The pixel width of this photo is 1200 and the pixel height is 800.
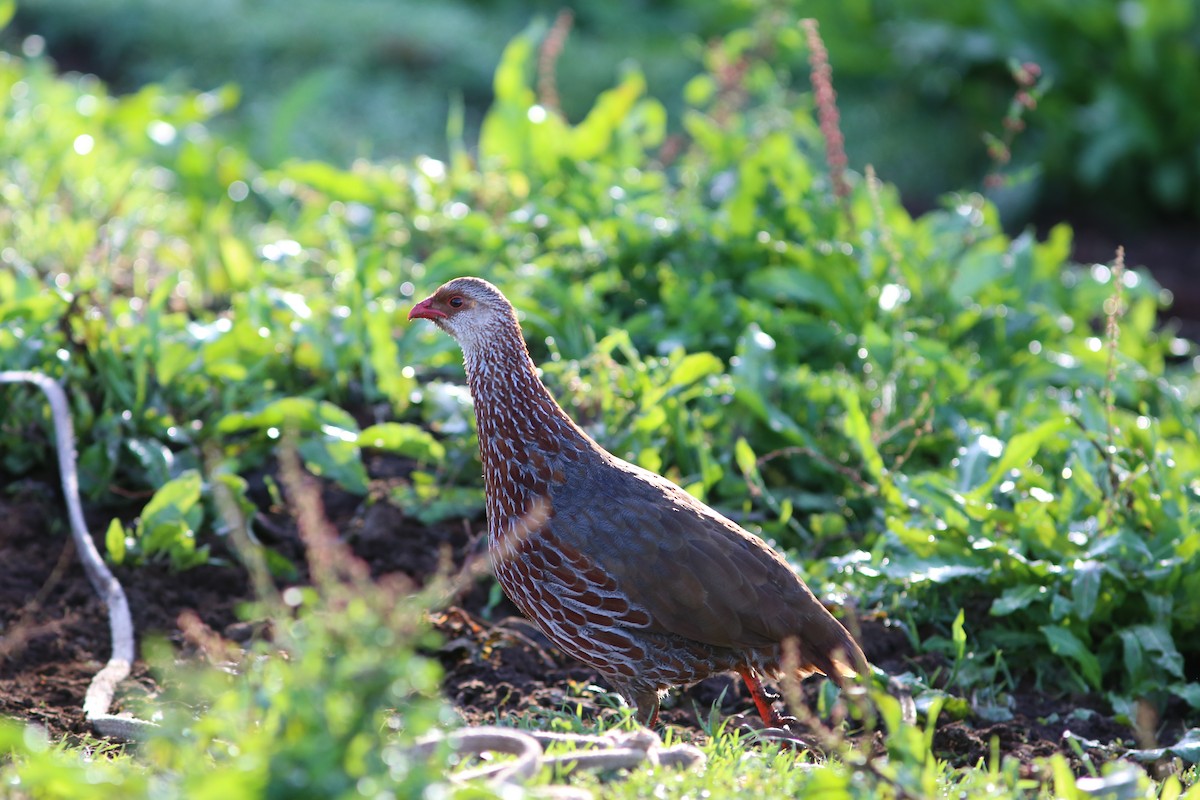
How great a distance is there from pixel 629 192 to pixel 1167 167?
4.91 metres

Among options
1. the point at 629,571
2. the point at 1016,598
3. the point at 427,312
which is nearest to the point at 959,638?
the point at 1016,598

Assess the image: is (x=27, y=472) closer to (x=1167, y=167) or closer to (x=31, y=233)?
(x=31, y=233)

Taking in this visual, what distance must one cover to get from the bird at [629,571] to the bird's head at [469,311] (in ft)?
0.31

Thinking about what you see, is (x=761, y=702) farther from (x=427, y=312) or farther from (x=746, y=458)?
(x=427, y=312)

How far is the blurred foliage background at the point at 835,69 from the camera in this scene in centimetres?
979

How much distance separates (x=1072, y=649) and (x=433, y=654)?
2076 mm

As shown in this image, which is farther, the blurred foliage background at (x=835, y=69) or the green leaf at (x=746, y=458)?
the blurred foliage background at (x=835, y=69)

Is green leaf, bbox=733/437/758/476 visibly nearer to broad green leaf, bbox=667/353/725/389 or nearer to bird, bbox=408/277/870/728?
broad green leaf, bbox=667/353/725/389

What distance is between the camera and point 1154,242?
9797 millimetres

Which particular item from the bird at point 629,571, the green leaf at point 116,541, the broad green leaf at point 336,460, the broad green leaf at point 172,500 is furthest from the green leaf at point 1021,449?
the green leaf at point 116,541

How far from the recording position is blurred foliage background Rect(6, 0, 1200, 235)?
979cm

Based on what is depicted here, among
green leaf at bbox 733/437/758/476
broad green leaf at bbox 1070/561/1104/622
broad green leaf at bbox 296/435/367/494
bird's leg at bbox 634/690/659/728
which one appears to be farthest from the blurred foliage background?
bird's leg at bbox 634/690/659/728

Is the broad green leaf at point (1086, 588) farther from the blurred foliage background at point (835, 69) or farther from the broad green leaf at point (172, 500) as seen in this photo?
the blurred foliage background at point (835, 69)

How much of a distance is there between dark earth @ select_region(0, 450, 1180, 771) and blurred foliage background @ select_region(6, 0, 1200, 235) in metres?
4.49
